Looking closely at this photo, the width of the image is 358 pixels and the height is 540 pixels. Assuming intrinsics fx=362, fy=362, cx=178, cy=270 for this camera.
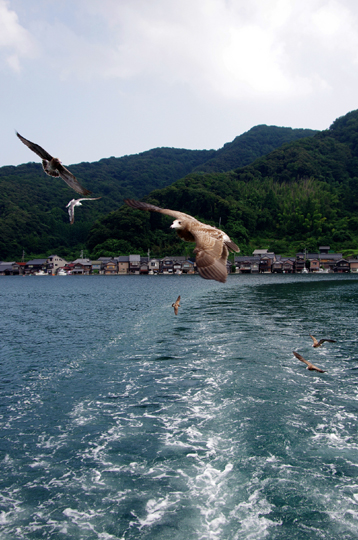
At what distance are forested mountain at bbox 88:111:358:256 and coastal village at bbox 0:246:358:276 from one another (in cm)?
552

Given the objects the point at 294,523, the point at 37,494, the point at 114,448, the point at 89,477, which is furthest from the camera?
the point at 114,448

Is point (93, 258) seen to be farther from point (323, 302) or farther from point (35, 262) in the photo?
point (323, 302)

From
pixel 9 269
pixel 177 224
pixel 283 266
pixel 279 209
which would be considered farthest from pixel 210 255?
pixel 279 209

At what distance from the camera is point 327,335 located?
24375 mm

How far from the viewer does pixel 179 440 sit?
11.0 m

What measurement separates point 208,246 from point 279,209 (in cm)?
14211

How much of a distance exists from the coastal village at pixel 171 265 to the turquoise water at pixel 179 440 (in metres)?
83.2

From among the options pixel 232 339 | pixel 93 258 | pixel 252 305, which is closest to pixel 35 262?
pixel 93 258

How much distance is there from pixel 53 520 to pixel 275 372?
1155 centimetres

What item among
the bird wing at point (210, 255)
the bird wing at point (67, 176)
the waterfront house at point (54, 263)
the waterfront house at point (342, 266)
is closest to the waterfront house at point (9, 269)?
the waterfront house at point (54, 263)

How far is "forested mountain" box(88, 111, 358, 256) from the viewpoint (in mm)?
111256

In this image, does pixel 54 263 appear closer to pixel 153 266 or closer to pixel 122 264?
pixel 122 264

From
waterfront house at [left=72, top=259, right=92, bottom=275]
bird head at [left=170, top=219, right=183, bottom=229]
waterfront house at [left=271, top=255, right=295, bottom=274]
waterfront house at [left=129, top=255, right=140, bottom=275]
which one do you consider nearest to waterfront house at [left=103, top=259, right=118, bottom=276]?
waterfront house at [left=129, top=255, right=140, bottom=275]

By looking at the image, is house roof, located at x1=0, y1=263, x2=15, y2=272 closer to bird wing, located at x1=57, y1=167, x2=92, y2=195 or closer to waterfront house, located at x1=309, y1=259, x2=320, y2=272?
waterfront house, located at x1=309, y1=259, x2=320, y2=272
